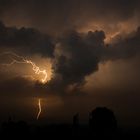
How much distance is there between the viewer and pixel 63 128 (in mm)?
Answer: 99188

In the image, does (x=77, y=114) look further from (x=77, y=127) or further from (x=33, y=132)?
(x=33, y=132)

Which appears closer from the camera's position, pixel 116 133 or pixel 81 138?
pixel 81 138

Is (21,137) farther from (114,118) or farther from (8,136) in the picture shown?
(114,118)

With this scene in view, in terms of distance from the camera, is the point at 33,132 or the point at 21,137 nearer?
the point at 21,137

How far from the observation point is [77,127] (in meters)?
97.7

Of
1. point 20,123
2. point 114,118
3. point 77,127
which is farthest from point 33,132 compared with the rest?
point 114,118

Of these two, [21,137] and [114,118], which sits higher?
[114,118]

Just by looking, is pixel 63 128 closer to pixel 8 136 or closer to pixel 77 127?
pixel 77 127

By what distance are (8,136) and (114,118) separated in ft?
88.5

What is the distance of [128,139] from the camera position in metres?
98.6

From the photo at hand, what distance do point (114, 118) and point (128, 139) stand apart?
7.50 metres

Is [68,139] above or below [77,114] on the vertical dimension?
below

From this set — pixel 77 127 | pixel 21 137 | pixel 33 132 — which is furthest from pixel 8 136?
pixel 77 127

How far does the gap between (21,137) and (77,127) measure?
1334 centimetres
